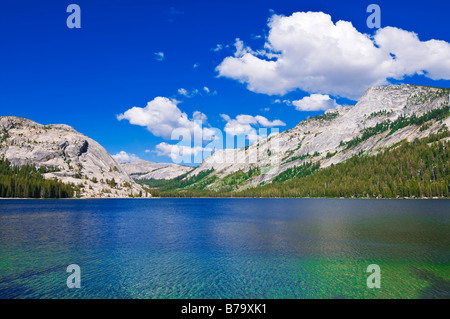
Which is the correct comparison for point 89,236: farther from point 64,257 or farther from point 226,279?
point 226,279

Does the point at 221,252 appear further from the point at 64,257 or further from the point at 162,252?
the point at 64,257

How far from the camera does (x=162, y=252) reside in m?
47.1

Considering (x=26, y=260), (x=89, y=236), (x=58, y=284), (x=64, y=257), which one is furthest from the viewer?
(x=89, y=236)

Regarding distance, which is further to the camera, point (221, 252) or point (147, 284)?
point (221, 252)

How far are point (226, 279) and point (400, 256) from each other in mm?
29773

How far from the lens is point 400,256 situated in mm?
43094

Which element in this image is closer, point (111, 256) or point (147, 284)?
point (147, 284)

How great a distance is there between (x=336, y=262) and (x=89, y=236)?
5243 cm
